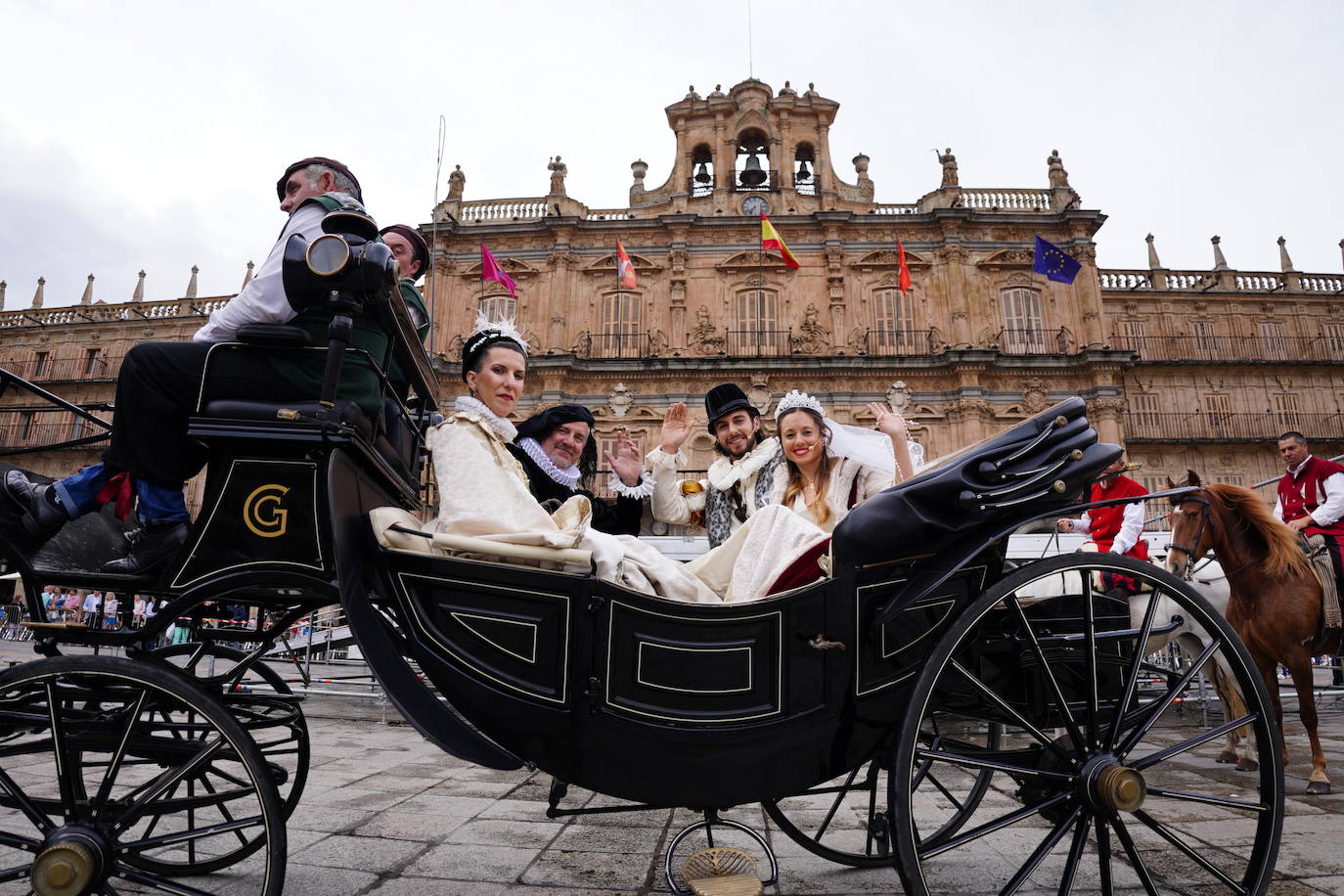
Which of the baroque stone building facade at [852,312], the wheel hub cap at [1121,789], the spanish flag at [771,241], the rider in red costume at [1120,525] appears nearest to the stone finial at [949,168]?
the baroque stone building facade at [852,312]

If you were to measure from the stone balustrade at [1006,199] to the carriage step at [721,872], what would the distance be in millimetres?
25276

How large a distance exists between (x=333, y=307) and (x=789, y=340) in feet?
69.7

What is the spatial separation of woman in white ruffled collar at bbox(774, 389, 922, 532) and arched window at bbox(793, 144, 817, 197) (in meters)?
23.3

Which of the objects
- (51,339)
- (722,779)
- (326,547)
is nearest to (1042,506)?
(722,779)

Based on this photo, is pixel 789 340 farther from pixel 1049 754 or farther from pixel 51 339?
pixel 51 339

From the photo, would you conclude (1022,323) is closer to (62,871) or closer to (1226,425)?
(1226,425)

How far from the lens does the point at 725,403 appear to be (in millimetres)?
4176

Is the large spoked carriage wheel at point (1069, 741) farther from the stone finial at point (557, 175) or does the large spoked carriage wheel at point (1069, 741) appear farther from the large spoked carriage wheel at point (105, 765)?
the stone finial at point (557, 175)

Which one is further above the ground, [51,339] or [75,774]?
[51,339]

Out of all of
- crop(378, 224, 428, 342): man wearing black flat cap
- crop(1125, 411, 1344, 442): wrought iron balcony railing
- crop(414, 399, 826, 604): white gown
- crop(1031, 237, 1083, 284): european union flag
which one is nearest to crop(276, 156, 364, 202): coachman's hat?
crop(378, 224, 428, 342): man wearing black flat cap

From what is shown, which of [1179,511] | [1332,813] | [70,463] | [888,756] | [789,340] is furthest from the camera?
[70,463]

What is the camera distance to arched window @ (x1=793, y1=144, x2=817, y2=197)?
24875mm

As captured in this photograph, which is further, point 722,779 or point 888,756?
point 888,756

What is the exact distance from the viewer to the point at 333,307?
6.68 feet
